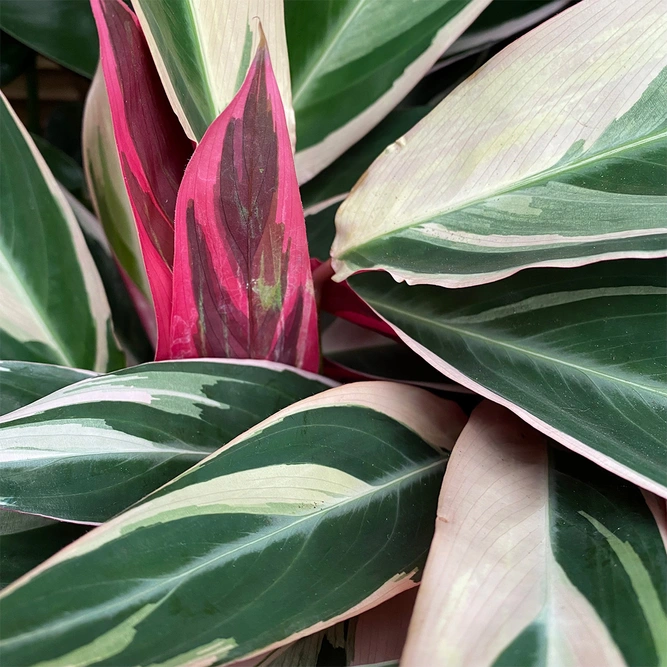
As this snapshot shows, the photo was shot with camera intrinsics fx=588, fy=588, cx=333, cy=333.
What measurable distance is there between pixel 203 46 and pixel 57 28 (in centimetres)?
25

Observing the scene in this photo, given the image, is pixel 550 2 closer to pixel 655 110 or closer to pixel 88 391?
pixel 655 110

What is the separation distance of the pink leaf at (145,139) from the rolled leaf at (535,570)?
208 mm

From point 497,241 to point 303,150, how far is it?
214 mm

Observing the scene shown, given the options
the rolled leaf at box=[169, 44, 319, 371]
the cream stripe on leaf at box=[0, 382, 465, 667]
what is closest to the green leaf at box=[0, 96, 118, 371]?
the rolled leaf at box=[169, 44, 319, 371]

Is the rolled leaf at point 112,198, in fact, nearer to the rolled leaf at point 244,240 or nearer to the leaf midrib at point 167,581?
the rolled leaf at point 244,240

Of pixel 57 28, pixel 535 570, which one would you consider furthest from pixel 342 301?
pixel 57 28

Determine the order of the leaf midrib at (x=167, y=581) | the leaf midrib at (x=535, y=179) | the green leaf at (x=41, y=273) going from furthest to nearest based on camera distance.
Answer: the green leaf at (x=41, y=273), the leaf midrib at (x=535, y=179), the leaf midrib at (x=167, y=581)

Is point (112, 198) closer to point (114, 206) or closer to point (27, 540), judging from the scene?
point (114, 206)

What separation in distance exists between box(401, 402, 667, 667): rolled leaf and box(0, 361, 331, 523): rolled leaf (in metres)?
0.14

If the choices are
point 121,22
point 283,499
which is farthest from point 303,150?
point 283,499

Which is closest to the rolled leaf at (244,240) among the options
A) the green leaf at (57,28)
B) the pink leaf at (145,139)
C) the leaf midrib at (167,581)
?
the pink leaf at (145,139)

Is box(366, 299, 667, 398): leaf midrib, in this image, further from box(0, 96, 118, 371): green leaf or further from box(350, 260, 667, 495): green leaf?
box(0, 96, 118, 371): green leaf

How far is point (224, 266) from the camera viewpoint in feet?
1.13

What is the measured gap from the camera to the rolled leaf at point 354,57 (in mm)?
450
